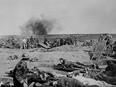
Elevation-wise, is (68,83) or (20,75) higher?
(20,75)

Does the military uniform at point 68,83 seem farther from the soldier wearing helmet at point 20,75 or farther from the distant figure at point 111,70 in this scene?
the distant figure at point 111,70

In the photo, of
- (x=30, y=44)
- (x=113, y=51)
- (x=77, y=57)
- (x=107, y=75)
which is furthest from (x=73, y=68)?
(x=30, y=44)

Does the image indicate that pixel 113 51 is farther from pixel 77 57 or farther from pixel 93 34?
pixel 93 34

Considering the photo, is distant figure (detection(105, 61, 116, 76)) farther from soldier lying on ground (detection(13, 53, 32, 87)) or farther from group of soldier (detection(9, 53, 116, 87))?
soldier lying on ground (detection(13, 53, 32, 87))

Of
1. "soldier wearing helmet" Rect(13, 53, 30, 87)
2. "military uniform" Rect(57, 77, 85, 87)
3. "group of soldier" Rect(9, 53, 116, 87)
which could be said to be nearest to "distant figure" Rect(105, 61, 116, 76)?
"group of soldier" Rect(9, 53, 116, 87)

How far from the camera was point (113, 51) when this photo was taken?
16297 mm

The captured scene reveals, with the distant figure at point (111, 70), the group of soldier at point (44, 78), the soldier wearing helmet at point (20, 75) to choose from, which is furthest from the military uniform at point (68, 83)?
the distant figure at point (111, 70)

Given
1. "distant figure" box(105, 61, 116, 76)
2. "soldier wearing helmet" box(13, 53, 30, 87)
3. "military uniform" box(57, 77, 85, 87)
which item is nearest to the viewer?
"military uniform" box(57, 77, 85, 87)

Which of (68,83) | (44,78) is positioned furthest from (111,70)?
(68,83)

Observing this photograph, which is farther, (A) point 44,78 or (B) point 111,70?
(B) point 111,70

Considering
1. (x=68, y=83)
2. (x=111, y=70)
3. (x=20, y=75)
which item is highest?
(x=20, y=75)

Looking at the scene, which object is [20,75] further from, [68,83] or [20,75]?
[68,83]

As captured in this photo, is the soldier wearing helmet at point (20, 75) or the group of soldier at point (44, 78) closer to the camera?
the group of soldier at point (44, 78)

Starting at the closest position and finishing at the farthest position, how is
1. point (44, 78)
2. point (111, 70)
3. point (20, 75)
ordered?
point (20, 75), point (44, 78), point (111, 70)
